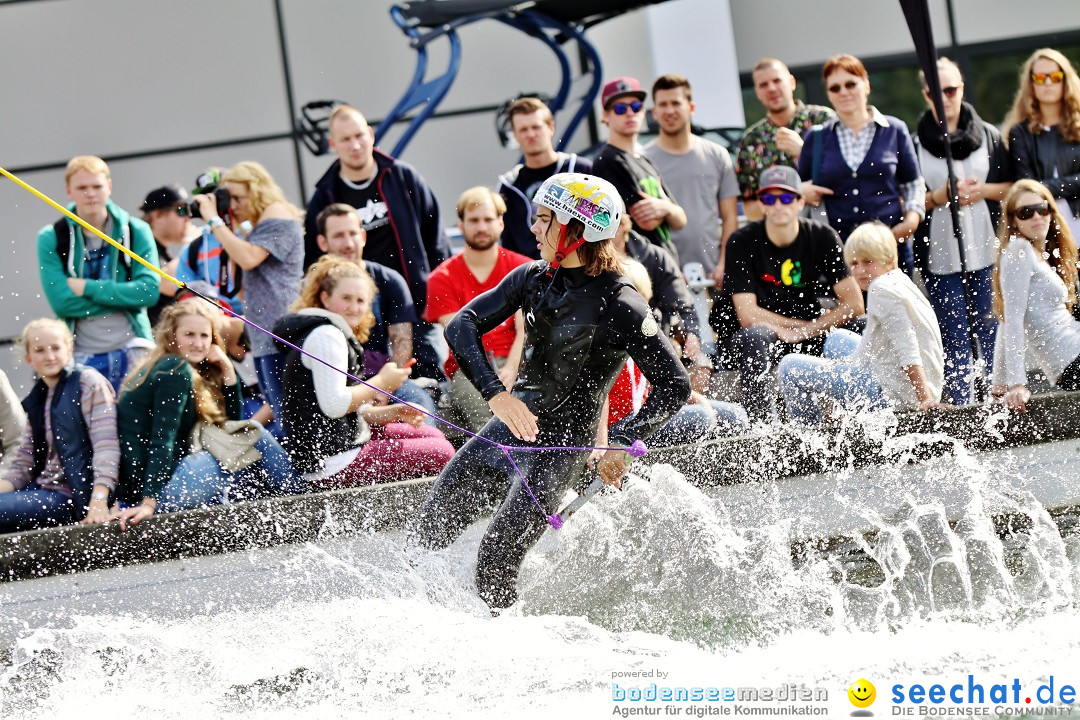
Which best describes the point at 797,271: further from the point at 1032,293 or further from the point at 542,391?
the point at 542,391

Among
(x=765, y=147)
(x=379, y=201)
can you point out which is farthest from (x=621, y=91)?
(x=379, y=201)

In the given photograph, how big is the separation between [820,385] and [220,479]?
312 cm

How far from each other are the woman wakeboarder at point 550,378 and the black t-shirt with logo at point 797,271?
1955 millimetres

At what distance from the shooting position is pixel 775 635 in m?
5.76

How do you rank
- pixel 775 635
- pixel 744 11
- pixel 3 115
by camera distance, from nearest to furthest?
pixel 775 635, pixel 3 115, pixel 744 11

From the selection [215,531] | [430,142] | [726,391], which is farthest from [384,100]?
[215,531]

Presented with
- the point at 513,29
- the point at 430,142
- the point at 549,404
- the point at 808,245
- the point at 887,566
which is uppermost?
the point at 513,29

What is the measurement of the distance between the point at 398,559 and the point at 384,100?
16.6 ft

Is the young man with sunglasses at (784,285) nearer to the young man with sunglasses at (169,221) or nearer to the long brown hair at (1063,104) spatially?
the long brown hair at (1063,104)

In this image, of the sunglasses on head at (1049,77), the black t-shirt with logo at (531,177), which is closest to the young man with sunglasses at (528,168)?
the black t-shirt with logo at (531,177)

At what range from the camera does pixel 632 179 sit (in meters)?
7.91

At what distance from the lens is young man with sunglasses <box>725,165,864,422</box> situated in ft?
24.6

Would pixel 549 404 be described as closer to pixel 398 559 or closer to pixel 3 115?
pixel 398 559

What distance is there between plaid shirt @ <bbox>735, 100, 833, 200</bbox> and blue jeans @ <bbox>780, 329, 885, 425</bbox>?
1681 millimetres
